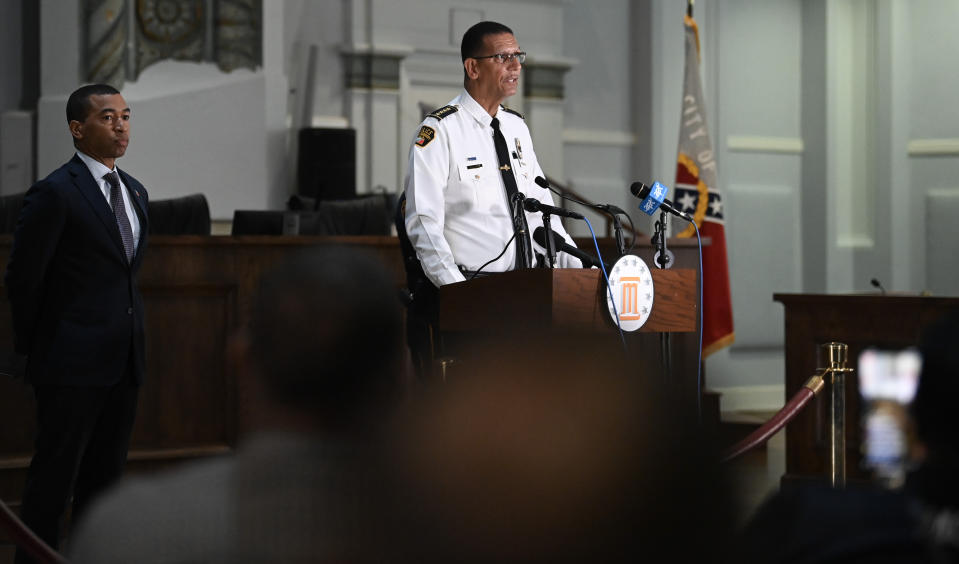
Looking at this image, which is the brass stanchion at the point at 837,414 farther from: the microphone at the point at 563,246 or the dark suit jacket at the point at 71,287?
the dark suit jacket at the point at 71,287

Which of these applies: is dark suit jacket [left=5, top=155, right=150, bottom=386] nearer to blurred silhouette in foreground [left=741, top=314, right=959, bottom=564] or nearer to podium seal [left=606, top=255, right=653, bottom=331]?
podium seal [left=606, top=255, right=653, bottom=331]

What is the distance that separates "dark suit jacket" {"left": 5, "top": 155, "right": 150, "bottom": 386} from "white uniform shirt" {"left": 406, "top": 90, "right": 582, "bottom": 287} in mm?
836

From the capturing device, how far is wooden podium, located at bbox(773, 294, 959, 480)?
16.1 ft

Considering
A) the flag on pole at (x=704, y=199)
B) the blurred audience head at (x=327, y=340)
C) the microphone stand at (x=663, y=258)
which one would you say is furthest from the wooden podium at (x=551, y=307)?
the flag on pole at (x=704, y=199)

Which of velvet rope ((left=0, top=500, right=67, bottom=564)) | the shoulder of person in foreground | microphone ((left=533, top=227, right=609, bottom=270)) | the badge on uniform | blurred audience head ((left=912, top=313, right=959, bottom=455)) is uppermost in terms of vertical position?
the badge on uniform

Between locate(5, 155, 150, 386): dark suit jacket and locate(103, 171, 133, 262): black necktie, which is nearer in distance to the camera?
locate(5, 155, 150, 386): dark suit jacket

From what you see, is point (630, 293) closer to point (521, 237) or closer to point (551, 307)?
point (551, 307)

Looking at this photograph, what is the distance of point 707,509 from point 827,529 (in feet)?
0.31

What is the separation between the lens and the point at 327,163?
7402 mm

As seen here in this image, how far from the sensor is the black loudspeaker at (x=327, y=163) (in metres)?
7.38

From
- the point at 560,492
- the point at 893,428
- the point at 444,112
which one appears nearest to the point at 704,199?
the point at 444,112

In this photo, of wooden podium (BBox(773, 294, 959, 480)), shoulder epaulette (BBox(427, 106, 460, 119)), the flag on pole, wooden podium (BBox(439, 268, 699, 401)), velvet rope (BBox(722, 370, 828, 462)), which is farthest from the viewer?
the flag on pole

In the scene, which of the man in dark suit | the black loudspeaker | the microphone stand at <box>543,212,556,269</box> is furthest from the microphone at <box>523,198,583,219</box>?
the black loudspeaker

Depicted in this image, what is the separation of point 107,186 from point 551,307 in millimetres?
1408
